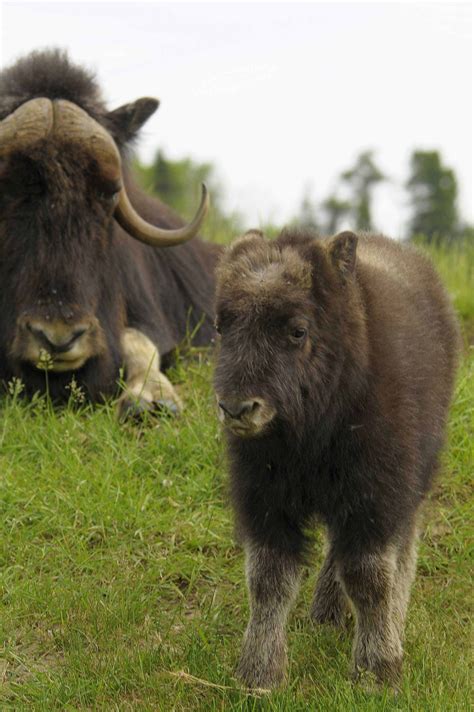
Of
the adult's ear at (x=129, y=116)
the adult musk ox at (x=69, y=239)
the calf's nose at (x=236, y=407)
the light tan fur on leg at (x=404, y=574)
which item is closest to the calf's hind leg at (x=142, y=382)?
the adult musk ox at (x=69, y=239)

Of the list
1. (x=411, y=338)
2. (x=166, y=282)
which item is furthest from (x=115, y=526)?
(x=166, y=282)

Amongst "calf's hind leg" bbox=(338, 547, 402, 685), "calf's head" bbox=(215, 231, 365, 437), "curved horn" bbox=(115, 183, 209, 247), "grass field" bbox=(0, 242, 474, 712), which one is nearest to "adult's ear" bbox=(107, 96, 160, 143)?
"curved horn" bbox=(115, 183, 209, 247)

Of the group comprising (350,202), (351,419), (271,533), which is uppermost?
(351,419)

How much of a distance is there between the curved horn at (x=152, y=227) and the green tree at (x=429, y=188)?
633 inches

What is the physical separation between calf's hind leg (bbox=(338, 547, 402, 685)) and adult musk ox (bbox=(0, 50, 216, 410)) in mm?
2169

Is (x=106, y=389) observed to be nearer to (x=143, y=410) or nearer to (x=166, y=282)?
(x=143, y=410)

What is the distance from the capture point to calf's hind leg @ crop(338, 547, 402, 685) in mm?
3521

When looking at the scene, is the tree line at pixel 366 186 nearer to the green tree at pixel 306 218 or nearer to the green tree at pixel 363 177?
the green tree at pixel 363 177

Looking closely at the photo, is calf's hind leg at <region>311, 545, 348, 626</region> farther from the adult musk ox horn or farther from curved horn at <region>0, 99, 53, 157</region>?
curved horn at <region>0, 99, 53, 157</region>

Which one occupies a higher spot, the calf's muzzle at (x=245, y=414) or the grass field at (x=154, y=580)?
the calf's muzzle at (x=245, y=414)

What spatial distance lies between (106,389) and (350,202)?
21351 millimetres

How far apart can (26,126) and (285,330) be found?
2.77m

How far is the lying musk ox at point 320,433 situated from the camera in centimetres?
329

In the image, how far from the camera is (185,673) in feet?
11.8
